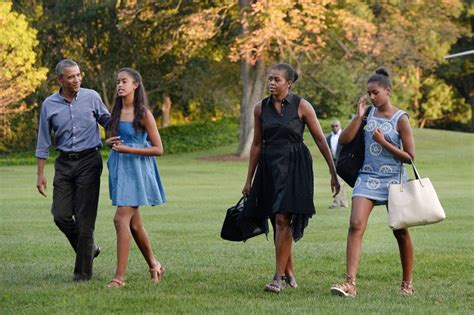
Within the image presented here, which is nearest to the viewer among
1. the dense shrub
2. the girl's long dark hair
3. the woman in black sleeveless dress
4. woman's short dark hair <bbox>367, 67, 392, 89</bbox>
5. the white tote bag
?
the white tote bag

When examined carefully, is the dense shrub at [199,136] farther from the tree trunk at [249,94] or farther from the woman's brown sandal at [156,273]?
the woman's brown sandal at [156,273]

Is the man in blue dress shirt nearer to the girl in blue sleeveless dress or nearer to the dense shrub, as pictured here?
the girl in blue sleeveless dress

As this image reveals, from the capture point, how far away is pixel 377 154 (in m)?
A: 9.55

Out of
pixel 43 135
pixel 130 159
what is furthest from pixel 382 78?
pixel 43 135

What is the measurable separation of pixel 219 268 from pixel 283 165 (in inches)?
87.5

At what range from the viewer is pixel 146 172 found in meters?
10.2

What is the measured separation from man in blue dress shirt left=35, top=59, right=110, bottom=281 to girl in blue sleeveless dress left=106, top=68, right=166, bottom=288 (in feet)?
1.26

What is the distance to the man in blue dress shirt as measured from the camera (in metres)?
10.5

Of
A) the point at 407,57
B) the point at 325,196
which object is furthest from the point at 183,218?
the point at 407,57

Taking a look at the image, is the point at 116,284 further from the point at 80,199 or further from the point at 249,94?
the point at 249,94

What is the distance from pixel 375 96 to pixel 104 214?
1304cm

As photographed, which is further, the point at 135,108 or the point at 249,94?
the point at 249,94

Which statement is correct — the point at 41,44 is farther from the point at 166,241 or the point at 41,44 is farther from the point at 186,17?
the point at 166,241

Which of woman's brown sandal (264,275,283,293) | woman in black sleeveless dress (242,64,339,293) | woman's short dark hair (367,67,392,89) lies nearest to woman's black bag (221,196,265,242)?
woman in black sleeveless dress (242,64,339,293)
